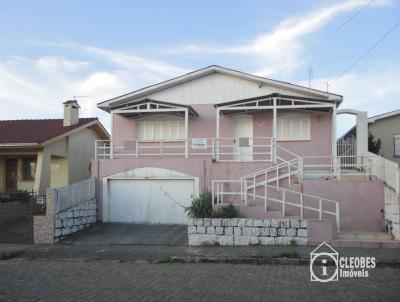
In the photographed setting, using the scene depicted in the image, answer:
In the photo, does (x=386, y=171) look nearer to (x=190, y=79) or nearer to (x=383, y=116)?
(x=190, y=79)

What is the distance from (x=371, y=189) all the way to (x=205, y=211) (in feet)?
19.0

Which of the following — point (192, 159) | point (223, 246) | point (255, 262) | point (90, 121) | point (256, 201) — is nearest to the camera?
point (255, 262)

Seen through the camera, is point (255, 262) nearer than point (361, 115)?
Yes

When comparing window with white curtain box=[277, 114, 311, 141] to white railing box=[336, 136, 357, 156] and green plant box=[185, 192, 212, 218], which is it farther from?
green plant box=[185, 192, 212, 218]

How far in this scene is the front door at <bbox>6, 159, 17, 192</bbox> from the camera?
80.8 ft

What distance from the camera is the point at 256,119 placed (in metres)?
20.8

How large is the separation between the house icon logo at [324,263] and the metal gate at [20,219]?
9245mm

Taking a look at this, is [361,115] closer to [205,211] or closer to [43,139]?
[205,211]

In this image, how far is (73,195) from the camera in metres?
17.2

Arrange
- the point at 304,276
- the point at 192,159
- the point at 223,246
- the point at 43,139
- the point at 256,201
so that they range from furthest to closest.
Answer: the point at 43,139, the point at 192,159, the point at 256,201, the point at 223,246, the point at 304,276

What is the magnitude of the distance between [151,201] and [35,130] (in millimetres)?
8838

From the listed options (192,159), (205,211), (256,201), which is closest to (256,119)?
(192,159)

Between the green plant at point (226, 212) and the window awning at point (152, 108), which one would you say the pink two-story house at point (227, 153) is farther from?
the green plant at point (226, 212)

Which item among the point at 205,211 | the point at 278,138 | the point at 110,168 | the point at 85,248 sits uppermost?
the point at 278,138
